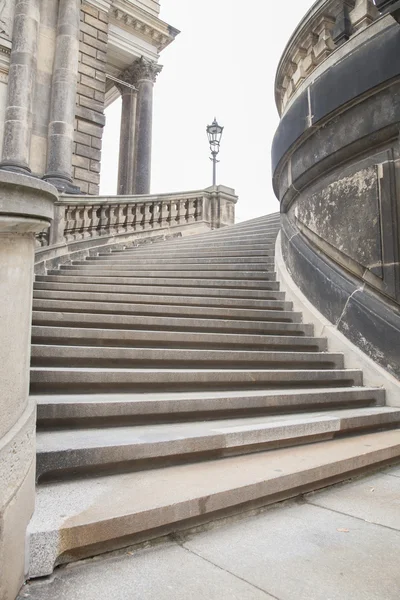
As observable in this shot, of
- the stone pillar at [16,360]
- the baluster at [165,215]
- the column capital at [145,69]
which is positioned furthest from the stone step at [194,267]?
the column capital at [145,69]

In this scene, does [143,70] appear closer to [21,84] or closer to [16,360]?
[21,84]

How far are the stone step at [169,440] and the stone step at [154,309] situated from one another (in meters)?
1.82

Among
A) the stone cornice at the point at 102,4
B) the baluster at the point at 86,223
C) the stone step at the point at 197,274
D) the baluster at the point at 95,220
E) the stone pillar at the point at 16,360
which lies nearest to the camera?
the stone pillar at the point at 16,360

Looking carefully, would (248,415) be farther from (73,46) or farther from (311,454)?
(73,46)

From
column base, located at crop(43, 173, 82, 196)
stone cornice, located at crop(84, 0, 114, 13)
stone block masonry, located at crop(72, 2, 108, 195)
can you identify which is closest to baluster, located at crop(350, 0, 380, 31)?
column base, located at crop(43, 173, 82, 196)

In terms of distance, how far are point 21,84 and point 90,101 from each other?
2469 mm

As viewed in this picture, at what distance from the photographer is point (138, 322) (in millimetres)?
4383

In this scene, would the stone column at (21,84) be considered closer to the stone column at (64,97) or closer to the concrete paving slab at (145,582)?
the stone column at (64,97)

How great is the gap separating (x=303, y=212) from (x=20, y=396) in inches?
169

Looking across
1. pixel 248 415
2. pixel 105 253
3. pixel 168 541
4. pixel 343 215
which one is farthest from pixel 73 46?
pixel 168 541

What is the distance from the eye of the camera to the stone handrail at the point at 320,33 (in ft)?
14.2

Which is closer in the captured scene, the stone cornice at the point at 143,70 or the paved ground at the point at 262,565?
the paved ground at the point at 262,565

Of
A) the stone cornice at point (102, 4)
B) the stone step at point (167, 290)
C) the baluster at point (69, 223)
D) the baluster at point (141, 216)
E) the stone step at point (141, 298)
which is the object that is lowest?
the stone step at point (141, 298)

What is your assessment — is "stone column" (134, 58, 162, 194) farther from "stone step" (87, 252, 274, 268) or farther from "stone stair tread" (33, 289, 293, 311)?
"stone stair tread" (33, 289, 293, 311)
